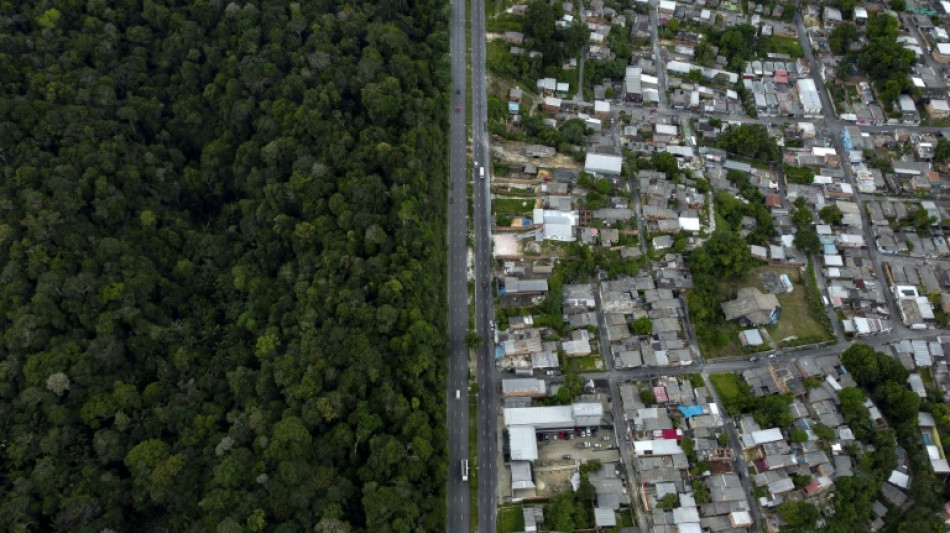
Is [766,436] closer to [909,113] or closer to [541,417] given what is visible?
[541,417]

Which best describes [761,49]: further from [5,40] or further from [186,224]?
[5,40]

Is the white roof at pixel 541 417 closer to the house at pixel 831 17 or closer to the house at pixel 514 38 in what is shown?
the house at pixel 514 38

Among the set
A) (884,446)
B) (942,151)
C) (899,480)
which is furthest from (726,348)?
(942,151)

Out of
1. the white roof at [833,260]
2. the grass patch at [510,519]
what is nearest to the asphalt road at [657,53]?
the white roof at [833,260]

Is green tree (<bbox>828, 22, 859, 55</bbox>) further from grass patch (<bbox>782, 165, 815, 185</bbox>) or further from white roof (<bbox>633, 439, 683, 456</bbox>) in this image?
white roof (<bbox>633, 439, 683, 456</bbox>)

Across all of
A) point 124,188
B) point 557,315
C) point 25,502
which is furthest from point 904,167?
point 25,502
